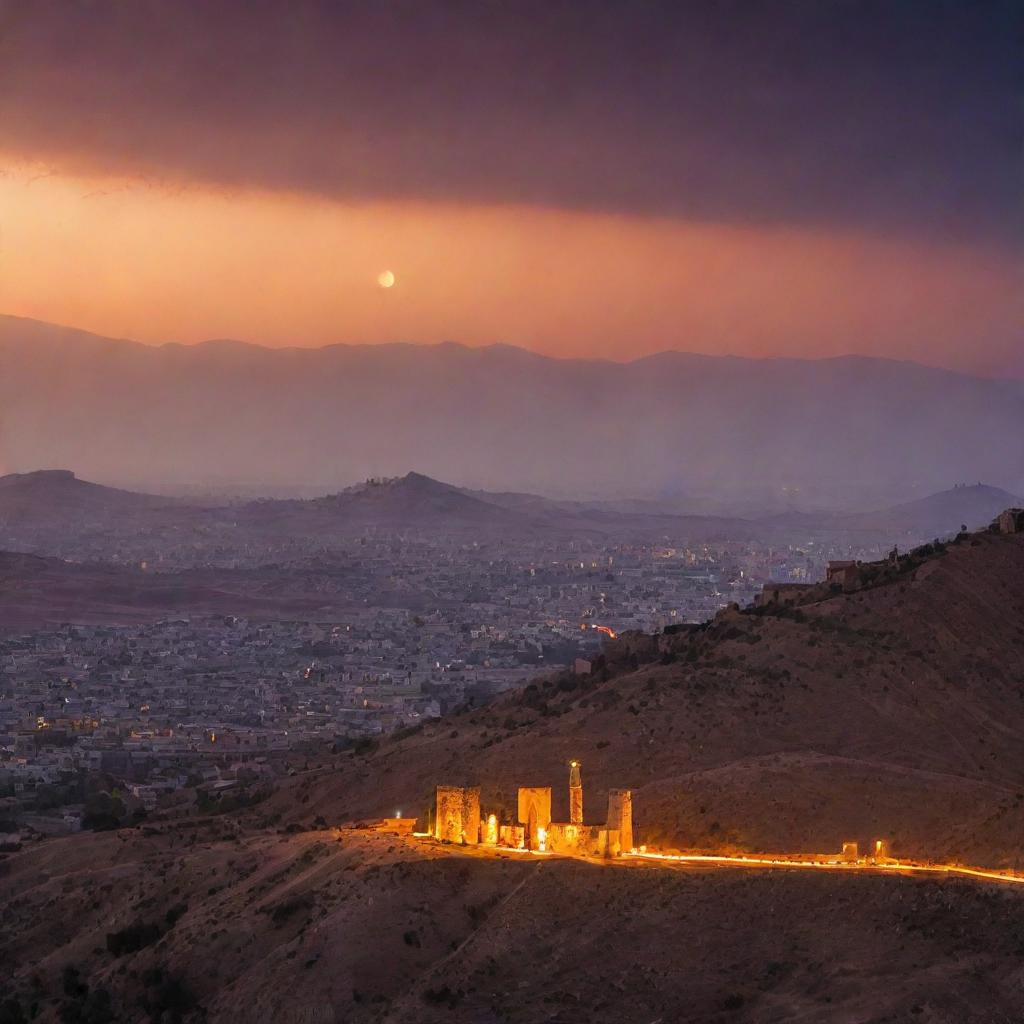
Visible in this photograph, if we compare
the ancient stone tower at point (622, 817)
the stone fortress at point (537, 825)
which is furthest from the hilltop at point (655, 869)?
the ancient stone tower at point (622, 817)

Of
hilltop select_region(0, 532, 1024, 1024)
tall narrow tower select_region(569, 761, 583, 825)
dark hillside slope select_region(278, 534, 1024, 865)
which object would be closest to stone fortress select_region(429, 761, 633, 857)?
tall narrow tower select_region(569, 761, 583, 825)

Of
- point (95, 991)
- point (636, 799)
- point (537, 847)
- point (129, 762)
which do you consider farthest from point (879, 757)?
point (129, 762)

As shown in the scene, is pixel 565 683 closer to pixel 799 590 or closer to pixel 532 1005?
pixel 799 590

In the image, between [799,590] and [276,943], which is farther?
[799,590]

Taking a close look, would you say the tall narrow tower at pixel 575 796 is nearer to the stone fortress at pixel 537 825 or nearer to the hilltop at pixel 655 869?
A: the stone fortress at pixel 537 825

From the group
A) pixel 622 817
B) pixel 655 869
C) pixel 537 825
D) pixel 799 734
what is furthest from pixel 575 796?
pixel 799 734

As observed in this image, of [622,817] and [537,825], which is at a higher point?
[622,817]

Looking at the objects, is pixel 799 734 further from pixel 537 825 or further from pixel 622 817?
pixel 622 817

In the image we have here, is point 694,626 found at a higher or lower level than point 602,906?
higher
